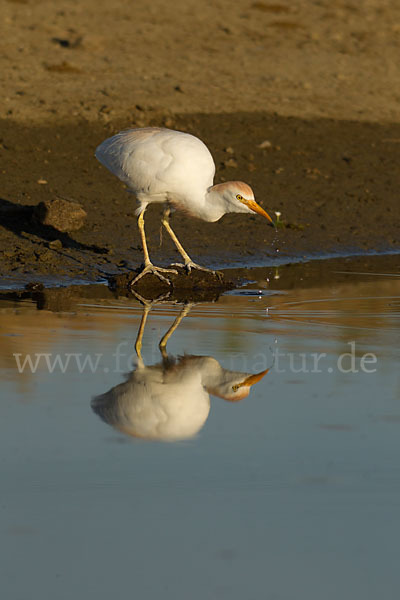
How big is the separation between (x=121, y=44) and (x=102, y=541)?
14.8 metres

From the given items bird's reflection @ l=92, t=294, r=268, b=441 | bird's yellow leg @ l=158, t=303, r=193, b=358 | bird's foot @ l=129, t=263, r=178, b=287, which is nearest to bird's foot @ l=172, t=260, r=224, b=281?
bird's foot @ l=129, t=263, r=178, b=287

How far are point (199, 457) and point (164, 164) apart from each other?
14.9 feet

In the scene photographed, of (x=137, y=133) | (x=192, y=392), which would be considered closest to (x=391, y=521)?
(x=192, y=392)

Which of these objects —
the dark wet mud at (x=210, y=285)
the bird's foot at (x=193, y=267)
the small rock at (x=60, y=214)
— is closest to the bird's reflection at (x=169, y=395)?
the dark wet mud at (x=210, y=285)

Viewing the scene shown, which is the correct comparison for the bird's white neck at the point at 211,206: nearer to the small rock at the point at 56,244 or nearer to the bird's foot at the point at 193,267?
the bird's foot at the point at 193,267

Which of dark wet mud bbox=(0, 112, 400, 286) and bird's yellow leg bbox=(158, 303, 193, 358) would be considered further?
dark wet mud bbox=(0, 112, 400, 286)

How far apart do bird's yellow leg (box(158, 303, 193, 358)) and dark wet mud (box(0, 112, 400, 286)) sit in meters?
1.52

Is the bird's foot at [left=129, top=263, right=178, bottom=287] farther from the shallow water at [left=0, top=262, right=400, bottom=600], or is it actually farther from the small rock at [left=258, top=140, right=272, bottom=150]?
the small rock at [left=258, top=140, right=272, bottom=150]

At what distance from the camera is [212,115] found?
15.6 m

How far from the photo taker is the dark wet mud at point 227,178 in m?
10.8

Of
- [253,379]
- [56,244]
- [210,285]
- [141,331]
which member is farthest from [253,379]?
[56,244]

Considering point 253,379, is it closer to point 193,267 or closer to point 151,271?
point 151,271

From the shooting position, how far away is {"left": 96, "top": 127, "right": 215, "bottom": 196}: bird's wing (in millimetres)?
9203

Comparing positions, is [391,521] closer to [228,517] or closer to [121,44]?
[228,517]
